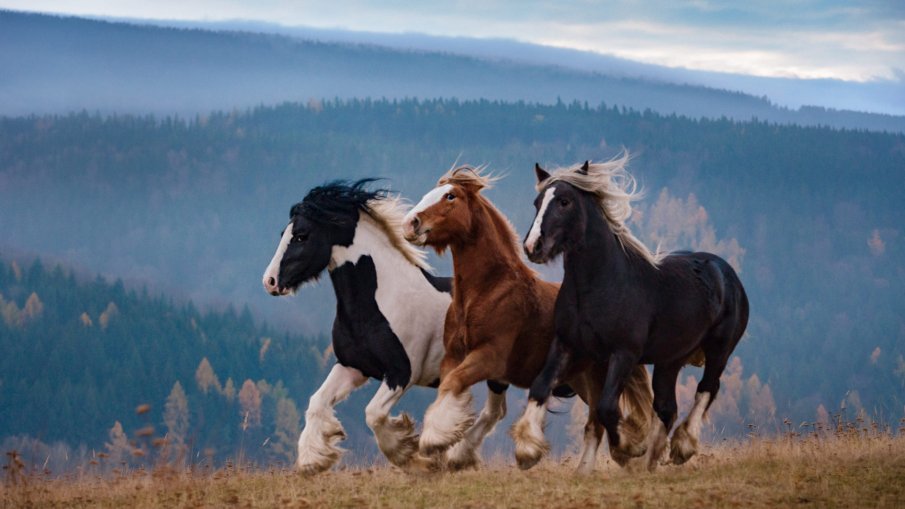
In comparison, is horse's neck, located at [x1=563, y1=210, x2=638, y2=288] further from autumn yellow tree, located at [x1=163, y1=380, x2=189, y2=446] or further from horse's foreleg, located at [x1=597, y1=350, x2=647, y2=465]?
autumn yellow tree, located at [x1=163, y1=380, x2=189, y2=446]

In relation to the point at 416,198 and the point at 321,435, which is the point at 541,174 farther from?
the point at 416,198

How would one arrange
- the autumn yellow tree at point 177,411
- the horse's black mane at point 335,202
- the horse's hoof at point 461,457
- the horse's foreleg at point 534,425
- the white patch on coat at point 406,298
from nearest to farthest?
the horse's foreleg at point 534,425, the horse's hoof at point 461,457, the white patch on coat at point 406,298, the horse's black mane at point 335,202, the autumn yellow tree at point 177,411

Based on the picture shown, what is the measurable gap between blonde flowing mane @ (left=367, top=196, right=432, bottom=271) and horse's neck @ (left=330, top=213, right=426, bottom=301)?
0.12 feet

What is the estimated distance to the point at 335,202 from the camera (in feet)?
38.2

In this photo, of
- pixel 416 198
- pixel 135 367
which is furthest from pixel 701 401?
pixel 416 198

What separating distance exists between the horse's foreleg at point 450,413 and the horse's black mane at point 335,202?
1991mm

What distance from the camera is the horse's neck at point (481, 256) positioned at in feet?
36.1

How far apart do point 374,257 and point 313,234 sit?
586 mm

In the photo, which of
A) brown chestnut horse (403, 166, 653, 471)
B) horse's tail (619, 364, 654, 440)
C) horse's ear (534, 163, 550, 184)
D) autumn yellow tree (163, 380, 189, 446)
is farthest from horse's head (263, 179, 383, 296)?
autumn yellow tree (163, 380, 189, 446)

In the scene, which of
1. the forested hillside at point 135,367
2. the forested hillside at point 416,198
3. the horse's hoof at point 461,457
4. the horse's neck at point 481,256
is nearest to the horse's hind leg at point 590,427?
the horse's hoof at point 461,457

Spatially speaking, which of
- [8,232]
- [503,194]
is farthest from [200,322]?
[8,232]

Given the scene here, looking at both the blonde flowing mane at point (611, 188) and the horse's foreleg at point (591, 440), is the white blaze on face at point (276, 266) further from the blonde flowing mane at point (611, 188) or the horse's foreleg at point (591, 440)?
the horse's foreleg at point (591, 440)

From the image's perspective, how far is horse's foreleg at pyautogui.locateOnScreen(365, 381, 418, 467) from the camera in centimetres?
1080

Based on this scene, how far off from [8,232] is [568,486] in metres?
176
